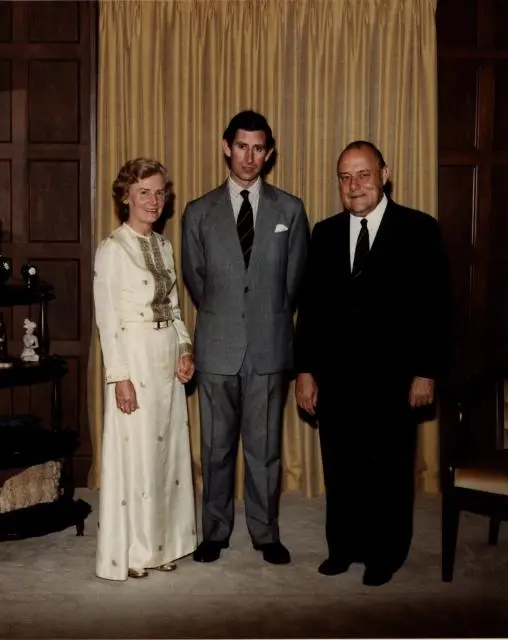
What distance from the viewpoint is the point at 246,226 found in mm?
3598

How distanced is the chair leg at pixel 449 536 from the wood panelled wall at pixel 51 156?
2135 millimetres

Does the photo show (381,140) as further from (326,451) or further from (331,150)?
(326,451)

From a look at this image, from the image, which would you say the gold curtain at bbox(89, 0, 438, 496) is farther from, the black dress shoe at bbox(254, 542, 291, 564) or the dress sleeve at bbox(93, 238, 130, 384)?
the black dress shoe at bbox(254, 542, 291, 564)

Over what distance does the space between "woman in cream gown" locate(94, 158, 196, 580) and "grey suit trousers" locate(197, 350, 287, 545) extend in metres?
0.20

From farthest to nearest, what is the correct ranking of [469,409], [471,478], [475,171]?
[475,171] → [469,409] → [471,478]

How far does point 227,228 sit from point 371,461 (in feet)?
3.62

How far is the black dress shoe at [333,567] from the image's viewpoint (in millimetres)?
3492

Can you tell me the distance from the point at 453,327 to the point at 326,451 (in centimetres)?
141

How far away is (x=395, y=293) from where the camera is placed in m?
3.37

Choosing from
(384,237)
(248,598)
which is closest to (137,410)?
(248,598)

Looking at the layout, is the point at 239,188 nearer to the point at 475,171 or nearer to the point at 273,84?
the point at 273,84

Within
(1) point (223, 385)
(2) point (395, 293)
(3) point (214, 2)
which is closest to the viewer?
(2) point (395, 293)

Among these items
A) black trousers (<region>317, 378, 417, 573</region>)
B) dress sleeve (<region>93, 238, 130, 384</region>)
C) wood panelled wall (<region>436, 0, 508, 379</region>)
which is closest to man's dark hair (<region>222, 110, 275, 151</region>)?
dress sleeve (<region>93, 238, 130, 384</region>)

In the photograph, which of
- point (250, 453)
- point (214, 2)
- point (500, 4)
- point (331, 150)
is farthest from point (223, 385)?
point (500, 4)
